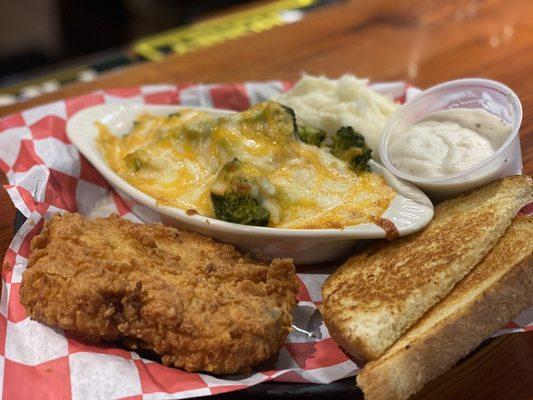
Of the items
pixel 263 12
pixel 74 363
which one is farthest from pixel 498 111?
pixel 263 12

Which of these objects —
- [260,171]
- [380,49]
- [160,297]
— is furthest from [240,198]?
[380,49]

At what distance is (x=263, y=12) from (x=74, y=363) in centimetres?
386

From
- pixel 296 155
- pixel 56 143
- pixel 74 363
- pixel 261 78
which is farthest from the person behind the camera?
pixel 261 78

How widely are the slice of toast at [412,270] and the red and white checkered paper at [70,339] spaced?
14 cm

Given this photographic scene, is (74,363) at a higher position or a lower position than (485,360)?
higher

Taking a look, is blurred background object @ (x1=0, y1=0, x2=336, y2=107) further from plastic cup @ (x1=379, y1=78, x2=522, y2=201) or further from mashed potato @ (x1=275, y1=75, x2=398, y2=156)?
plastic cup @ (x1=379, y1=78, x2=522, y2=201)

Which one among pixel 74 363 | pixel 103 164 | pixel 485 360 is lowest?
pixel 485 360

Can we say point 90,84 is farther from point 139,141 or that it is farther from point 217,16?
point 217,16

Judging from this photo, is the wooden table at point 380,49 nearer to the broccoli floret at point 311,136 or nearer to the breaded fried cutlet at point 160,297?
the broccoli floret at point 311,136

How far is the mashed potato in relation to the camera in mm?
2777

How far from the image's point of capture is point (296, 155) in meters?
2.45

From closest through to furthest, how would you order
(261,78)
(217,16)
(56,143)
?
(56,143), (261,78), (217,16)

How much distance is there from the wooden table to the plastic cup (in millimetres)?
571

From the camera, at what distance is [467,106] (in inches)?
107
